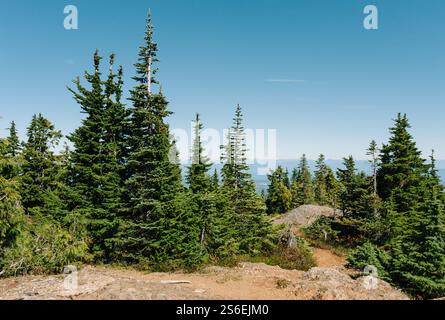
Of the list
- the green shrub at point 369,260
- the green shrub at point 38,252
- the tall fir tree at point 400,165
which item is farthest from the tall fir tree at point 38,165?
the tall fir tree at point 400,165

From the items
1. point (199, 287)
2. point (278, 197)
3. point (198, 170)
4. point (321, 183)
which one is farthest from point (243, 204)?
point (321, 183)

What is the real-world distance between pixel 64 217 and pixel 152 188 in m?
6.34

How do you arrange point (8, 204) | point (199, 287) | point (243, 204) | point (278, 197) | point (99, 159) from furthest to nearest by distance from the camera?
point (278, 197) < point (243, 204) < point (99, 159) < point (199, 287) < point (8, 204)

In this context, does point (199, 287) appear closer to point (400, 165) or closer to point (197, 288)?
point (197, 288)

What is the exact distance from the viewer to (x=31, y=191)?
33094 mm

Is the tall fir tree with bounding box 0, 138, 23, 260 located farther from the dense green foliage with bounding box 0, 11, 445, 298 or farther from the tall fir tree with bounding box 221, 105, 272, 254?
the tall fir tree with bounding box 221, 105, 272, 254

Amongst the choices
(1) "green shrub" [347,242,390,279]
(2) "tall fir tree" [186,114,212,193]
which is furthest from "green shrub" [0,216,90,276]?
(1) "green shrub" [347,242,390,279]

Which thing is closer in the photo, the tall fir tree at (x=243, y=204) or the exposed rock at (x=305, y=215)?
the tall fir tree at (x=243, y=204)

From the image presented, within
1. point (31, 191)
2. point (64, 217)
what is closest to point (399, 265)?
point (64, 217)

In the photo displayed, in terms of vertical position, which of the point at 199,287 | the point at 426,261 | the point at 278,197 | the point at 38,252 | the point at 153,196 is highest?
the point at 153,196

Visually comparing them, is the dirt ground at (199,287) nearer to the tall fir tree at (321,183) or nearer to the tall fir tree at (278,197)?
the tall fir tree at (278,197)

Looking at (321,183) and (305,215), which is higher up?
(321,183)
